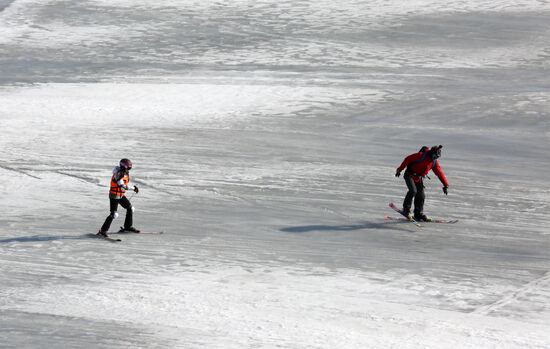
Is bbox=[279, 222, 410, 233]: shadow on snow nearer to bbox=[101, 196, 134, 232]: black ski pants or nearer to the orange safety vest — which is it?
bbox=[101, 196, 134, 232]: black ski pants

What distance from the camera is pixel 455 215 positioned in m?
18.0

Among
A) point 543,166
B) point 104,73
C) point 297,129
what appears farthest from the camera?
point 104,73

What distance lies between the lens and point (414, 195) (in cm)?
1711

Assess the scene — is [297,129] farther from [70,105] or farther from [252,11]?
[252,11]

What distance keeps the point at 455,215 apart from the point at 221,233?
465 centimetres

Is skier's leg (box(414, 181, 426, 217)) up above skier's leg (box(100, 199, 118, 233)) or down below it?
above

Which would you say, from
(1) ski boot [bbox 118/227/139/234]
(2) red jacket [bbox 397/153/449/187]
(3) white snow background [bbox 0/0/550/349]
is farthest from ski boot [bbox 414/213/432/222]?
(1) ski boot [bbox 118/227/139/234]

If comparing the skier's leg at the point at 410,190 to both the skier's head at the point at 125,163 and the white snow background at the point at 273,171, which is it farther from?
the skier's head at the point at 125,163

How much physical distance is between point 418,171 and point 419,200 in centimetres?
56

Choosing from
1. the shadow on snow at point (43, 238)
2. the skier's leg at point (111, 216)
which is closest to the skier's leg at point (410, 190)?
the skier's leg at point (111, 216)

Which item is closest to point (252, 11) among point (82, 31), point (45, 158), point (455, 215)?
point (82, 31)

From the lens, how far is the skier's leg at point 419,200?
17172 mm

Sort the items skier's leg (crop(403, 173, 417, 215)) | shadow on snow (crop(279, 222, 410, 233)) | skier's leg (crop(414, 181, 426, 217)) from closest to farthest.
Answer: shadow on snow (crop(279, 222, 410, 233))
skier's leg (crop(403, 173, 417, 215))
skier's leg (crop(414, 181, 426, 217))

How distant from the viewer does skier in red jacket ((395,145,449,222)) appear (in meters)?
16.9
